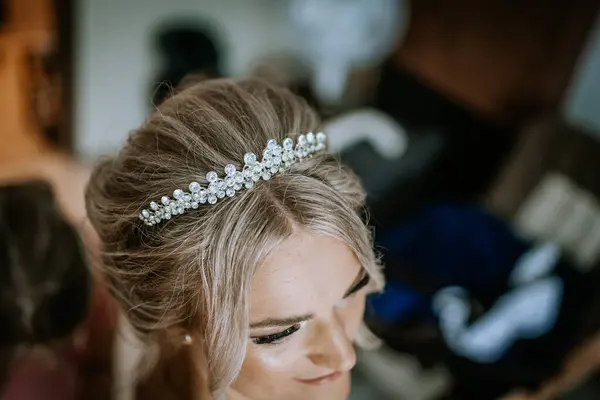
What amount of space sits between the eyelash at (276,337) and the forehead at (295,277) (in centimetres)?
3

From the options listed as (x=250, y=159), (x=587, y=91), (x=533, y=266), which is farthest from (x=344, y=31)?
(x=250, y=159)

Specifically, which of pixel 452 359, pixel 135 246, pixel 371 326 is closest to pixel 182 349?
pixel 135 246

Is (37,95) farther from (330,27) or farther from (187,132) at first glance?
(187,132)

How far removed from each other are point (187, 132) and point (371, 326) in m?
0.96

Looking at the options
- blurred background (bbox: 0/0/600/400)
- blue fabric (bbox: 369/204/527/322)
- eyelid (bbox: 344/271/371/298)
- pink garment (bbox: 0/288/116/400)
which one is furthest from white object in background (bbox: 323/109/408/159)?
pink garment (bbox: 0/288/116/400)

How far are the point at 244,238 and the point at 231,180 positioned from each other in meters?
0.07

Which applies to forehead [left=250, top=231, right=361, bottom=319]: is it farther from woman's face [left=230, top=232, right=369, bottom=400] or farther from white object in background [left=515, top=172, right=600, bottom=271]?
white object in background [left=515, top=172, right=600, bottom=271]

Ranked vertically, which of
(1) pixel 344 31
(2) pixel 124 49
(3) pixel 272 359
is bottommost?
(2) pixel 124 49

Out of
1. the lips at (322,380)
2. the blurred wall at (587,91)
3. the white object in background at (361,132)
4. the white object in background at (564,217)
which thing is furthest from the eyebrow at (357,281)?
the blurred wall at (587,91)

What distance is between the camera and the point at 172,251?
2.30ft

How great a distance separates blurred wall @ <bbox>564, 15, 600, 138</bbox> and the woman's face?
5.21ft

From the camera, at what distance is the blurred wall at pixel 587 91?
6.70 ft

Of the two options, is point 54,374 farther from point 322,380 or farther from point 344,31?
point 344,31

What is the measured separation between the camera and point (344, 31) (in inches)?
99.3
